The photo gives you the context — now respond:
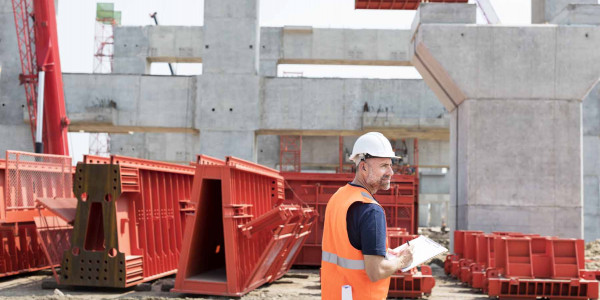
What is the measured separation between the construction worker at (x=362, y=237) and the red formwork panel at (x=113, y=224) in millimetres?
6834

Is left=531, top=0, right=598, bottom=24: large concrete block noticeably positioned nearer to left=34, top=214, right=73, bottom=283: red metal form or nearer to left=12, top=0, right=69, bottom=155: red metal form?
left=12, top=0, right=69, bottom=155: red metal form

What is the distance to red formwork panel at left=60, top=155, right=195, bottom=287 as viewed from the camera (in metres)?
10.1

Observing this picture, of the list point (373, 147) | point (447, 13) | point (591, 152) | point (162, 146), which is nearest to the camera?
point (373, 147)

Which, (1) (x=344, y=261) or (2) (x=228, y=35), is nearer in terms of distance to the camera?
(1) (x=344, y=261)

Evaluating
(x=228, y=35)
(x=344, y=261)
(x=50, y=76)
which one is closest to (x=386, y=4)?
(x=228, y=35)

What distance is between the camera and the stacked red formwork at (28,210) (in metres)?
11.3

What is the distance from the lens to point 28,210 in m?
11.7

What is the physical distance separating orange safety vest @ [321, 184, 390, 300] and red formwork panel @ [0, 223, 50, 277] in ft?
33.4

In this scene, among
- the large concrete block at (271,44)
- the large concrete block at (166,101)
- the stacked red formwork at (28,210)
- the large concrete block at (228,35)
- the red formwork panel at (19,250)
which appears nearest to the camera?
the stacked red formwork at (28,210)

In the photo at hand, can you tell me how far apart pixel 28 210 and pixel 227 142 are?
881cm

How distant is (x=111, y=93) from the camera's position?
67.6ft

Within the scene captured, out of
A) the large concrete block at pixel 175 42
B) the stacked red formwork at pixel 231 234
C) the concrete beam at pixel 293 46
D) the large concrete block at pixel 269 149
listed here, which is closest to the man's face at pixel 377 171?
the stacked red formwork at pixel 231 234

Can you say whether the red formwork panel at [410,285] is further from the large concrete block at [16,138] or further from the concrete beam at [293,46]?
the concrete beam at [293,46]

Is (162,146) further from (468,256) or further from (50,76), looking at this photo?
(468,256)
